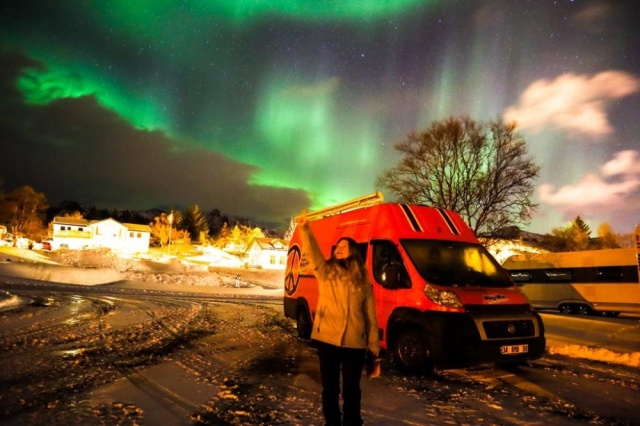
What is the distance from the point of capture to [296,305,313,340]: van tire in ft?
30.6

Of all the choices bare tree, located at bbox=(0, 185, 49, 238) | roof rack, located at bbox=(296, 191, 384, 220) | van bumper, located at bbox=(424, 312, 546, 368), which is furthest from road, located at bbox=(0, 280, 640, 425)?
bare tree, located at bbox=(0, 185, 49, 238)

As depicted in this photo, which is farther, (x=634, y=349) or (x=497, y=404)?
(x=634, y=349)

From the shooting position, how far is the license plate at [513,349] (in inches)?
237

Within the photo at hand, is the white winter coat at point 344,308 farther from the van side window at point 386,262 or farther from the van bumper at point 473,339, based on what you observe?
the van bumper at point 473,339

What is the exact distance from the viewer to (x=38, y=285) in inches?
916

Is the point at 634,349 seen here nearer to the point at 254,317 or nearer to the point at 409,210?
the point at 409,210

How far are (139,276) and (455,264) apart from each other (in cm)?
3155

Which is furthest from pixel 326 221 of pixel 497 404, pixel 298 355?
pixel 497 404

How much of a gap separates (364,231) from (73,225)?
88.6 m

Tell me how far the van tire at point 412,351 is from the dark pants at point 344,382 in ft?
9.69

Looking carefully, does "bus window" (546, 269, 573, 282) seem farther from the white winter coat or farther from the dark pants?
the dark pants

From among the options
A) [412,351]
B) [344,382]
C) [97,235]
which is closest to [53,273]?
[412,351]

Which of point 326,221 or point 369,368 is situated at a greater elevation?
point 326,221

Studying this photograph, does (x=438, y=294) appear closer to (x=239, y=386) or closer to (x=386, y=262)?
(x=386, y=262)
